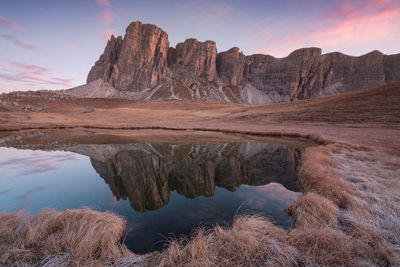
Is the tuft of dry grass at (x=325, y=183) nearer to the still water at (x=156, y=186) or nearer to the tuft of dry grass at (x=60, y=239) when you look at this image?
the still water at (x=156, y=186)

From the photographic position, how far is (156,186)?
10195 millimetres

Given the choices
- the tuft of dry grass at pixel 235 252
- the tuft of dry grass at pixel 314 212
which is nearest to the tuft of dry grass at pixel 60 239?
the tuft of dry grass at pixel 235 252

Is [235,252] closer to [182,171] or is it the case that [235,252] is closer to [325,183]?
[325,183]

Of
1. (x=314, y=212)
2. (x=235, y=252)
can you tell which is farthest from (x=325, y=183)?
(x=235, y=252)

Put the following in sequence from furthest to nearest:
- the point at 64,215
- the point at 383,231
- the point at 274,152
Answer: the point at 274,152 < the point at 64,215 < the point at 383,231

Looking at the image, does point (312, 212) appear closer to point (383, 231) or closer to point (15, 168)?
point (383, 231)

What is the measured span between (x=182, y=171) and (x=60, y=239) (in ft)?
27.9

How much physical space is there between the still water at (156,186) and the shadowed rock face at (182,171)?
0.05 meters

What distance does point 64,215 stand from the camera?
5352 mm

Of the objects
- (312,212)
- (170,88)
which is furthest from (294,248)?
(170,88)

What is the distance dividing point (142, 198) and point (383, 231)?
8101mm

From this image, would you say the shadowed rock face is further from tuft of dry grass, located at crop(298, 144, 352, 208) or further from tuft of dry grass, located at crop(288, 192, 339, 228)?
tuft of dry grass, located at crop(288, 192, 339, 228)

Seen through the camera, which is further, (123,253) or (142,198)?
(142,198)

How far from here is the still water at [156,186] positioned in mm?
6926
